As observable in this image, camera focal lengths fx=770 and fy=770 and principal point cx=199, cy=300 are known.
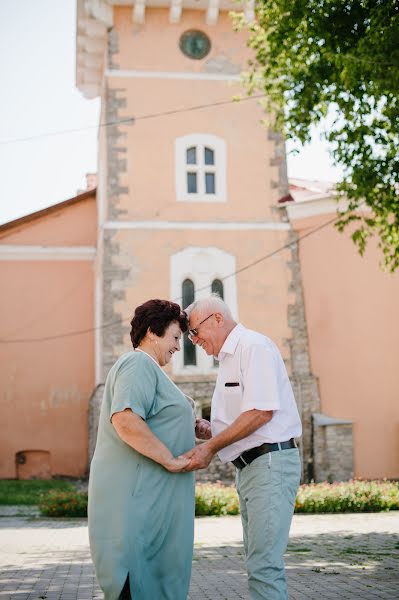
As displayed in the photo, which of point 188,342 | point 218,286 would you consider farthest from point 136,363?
point 218,286

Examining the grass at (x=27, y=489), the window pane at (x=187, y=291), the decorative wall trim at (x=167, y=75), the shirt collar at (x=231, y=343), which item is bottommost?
the grass at (x=27, y=489)

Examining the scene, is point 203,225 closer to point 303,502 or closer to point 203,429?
point 303,502

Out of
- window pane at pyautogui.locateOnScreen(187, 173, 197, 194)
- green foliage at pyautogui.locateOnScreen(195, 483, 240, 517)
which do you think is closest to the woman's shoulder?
green foliage at pyautogui.locateOnScreen(195, 483, 240, 517)

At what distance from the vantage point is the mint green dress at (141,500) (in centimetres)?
376

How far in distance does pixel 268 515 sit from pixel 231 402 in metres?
0.67

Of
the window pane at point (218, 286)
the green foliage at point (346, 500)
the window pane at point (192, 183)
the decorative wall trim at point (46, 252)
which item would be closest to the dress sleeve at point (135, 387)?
the green foliage at point (346, 500)

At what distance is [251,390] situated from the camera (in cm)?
418

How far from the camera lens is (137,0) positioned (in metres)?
19.7

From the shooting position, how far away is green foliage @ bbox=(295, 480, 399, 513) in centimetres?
1334

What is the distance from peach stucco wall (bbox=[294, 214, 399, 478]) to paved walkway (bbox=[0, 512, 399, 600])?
295 inches

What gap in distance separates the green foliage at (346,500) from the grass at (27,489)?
566cm

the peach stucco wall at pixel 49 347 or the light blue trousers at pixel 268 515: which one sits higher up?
the peach stucco wall at pixel 49 347

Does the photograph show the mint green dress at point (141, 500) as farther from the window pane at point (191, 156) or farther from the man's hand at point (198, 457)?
the window pane at point (191, 156)

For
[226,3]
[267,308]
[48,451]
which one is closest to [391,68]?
[267,308]
